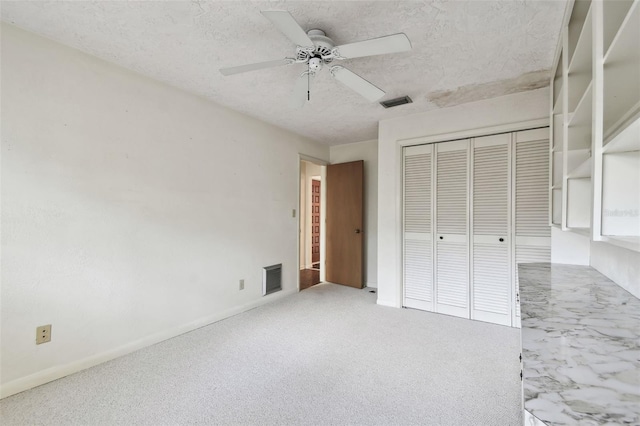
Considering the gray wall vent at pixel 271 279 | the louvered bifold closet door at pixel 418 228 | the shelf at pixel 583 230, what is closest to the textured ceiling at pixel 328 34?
the louvered bifold closet door at pixel 418 228

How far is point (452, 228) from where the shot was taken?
3322 mm

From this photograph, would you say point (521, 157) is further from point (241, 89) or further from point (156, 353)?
point (156, 353)

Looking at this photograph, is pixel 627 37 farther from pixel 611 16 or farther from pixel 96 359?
pixel 96 359

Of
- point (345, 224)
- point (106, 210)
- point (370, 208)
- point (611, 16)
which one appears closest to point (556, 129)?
point (611, 16)

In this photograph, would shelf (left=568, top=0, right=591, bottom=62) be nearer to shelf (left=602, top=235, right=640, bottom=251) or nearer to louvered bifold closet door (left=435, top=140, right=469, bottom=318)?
shelf (left=602, top=235, right=640, bottom=251)

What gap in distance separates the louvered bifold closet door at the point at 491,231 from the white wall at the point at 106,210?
9.00ft

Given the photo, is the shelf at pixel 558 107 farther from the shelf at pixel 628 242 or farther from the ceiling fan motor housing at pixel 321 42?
the ceiling fan motor housing at pixel 321 42

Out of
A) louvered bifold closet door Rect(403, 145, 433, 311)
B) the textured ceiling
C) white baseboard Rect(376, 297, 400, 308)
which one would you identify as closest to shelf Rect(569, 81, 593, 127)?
the textured ceiling

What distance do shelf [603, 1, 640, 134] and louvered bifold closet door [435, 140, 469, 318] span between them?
6.67 ft

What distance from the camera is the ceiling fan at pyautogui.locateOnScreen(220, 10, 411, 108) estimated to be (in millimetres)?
1475

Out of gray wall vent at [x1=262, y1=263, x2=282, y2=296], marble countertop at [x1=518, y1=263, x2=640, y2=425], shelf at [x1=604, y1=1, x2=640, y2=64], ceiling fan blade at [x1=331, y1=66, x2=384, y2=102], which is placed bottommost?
gray wall vent at [x1=262, y1=263, x2=282, y2=296]

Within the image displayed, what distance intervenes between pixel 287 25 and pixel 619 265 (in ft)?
7.44

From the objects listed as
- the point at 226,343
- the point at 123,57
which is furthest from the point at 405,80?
the point at 226,343

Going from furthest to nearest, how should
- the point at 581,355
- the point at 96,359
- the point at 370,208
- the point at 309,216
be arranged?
the point at 309,216
the point at 370,208
the point at 96,359
the point at 581,355
